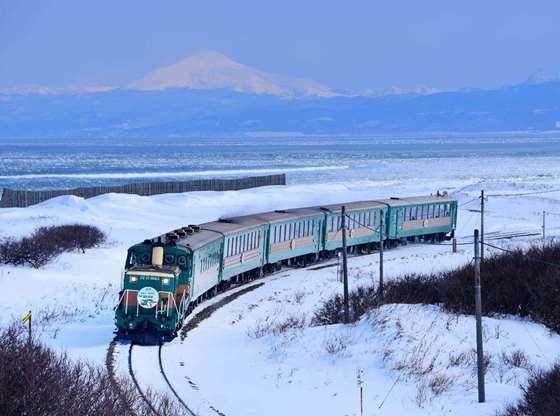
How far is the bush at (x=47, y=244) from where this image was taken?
46.4 metres

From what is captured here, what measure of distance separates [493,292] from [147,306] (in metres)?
11.1

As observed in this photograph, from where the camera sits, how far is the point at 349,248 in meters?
55.8

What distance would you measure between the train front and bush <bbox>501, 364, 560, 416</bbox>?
10.9 metres

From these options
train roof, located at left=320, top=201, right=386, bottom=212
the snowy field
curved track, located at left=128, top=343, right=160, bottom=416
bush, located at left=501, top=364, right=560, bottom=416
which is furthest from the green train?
bush, located at left=501, top=364, right=560, bottom=416

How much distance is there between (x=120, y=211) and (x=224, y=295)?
36532 millimetres

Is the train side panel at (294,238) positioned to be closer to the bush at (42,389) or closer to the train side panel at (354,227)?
the train side panel at (354,227)

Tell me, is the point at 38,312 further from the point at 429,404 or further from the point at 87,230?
the point at 87,230

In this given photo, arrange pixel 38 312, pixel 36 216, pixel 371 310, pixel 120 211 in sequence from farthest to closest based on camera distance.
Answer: pixel 120 211, pixel 36 216, pixel 38 312, pixel 371 310

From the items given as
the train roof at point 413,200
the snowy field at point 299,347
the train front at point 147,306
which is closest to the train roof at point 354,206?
the train roof at point 413,200

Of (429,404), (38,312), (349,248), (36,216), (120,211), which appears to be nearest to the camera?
(429,404)

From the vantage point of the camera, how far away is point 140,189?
301 ft

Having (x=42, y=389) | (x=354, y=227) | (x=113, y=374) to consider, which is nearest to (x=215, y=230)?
(x=113, y=374)

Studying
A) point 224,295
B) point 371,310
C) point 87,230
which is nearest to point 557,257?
point 371,310

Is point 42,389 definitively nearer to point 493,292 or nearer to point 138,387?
point 138,387
